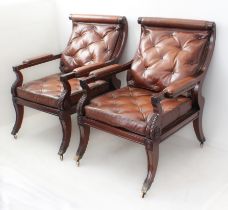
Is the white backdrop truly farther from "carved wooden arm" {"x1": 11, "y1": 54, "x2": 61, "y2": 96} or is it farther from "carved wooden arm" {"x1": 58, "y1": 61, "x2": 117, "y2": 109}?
"carved wooden arm" {"x1": 58, "y1": 61, "x2": 117, "y2": 109}

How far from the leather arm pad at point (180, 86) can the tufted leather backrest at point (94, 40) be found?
30.5 inches

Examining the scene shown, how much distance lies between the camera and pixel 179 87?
1985mm

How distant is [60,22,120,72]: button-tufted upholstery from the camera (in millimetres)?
2740

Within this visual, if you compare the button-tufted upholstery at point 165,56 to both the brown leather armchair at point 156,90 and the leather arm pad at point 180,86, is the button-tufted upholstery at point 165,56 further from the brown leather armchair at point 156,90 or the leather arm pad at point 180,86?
the leather arm pad at point 180,86

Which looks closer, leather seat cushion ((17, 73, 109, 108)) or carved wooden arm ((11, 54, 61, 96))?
leather seat cushion ((17, 73, 109, 108))

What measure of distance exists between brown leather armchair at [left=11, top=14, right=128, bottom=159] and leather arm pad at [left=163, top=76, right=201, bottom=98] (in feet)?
2.43

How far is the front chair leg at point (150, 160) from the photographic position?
199cm

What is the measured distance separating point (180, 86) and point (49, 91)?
3.48 feet

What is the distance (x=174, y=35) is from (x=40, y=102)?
113 centimetres

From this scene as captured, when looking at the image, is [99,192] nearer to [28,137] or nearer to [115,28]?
[28,137]

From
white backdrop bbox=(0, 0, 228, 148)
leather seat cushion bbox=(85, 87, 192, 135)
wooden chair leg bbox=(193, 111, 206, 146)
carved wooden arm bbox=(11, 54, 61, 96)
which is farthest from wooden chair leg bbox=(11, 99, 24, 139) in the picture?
wooden chair leg bbox=(193, 111, 206, 146)

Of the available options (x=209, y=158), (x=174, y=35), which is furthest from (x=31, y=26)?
(x=209, y=158)

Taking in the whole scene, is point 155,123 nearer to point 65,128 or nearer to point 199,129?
point 199,129
